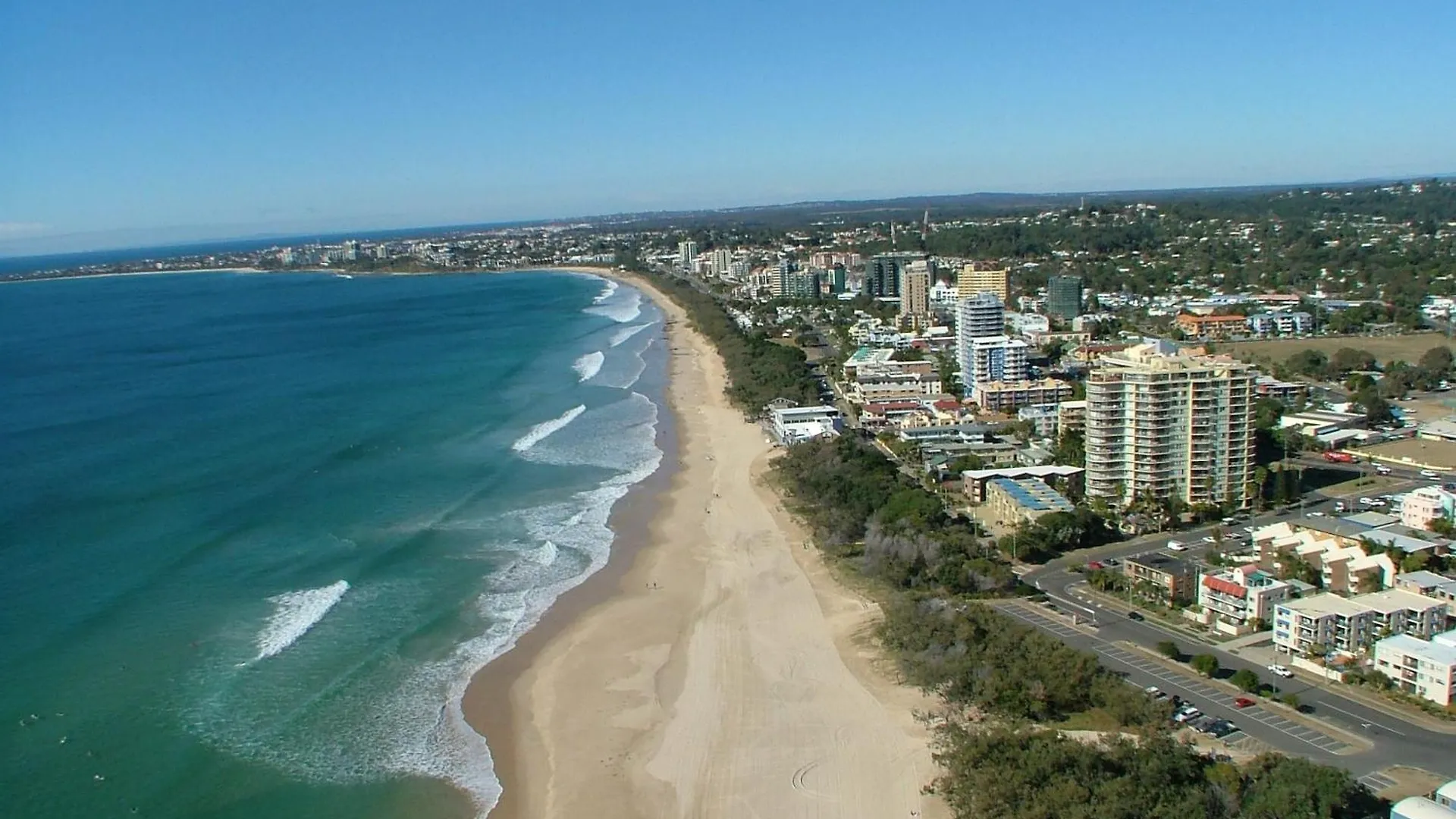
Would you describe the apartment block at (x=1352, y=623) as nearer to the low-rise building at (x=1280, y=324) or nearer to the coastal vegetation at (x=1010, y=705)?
the coastal vegetation at (x=1010, y=705)

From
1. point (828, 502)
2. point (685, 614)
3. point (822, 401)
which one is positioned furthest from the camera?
point (822, 401)

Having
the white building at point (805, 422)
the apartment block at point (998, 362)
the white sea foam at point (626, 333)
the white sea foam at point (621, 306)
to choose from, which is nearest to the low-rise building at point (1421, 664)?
the white building at point (805, 422)

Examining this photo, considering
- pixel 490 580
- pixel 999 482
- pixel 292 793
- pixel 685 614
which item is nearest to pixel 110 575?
pixel 490 580

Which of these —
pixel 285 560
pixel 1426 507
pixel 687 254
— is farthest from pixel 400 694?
pixel 687 254

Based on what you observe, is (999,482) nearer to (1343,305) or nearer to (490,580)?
(490,580)

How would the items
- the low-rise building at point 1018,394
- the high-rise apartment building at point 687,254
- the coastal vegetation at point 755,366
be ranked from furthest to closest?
1. the high-rise apartment building at point 687,254
2. the coastal vegetation at point 755,366
3. the low-rise building at point 1018,394

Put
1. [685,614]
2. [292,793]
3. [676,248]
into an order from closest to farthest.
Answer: [292,793], [685,614], [676,248]

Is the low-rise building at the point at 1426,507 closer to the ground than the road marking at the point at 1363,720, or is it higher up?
higher up

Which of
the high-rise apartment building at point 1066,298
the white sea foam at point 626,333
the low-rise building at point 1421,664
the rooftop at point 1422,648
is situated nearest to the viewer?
the low-rise building at point 1421,664
